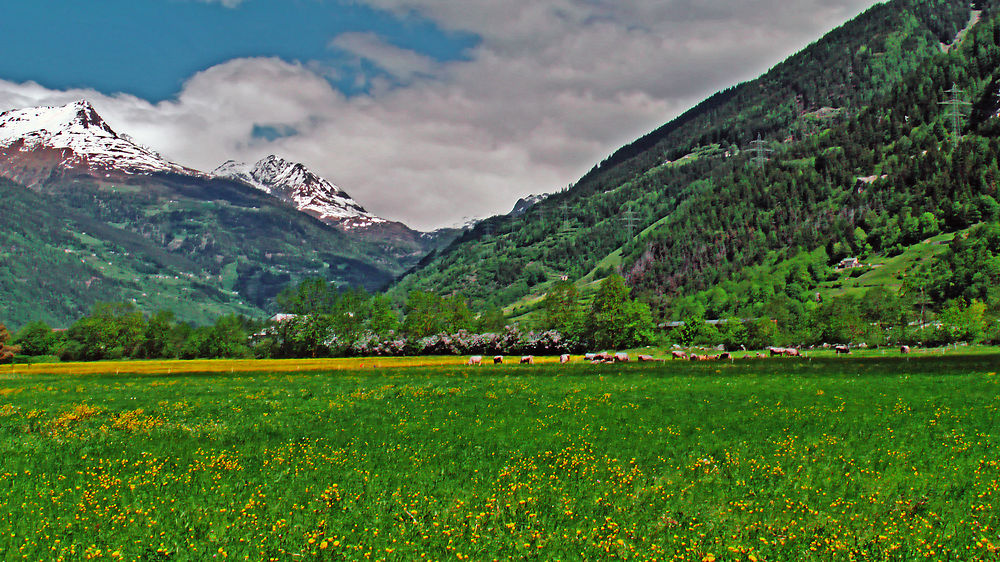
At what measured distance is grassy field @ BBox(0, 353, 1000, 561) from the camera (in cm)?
1412

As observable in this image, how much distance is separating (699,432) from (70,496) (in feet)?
73.2

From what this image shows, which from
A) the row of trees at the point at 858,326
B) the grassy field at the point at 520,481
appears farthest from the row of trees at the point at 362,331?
the grassy field at the point at 520,481

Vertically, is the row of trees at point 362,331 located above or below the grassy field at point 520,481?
above

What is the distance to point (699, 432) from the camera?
25.0m

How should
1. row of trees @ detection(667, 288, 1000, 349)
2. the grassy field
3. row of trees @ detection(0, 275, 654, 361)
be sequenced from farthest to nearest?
row of trees @ detection(0, 275, 654, 361)
row of trees @ detection(667, 288, 1000, 349)
the grassy field

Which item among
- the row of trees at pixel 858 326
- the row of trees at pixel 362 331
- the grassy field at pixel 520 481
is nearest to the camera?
the grassy field at pixel 520 481

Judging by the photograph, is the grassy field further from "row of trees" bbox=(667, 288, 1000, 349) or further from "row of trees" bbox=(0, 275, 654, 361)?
"row of trees" bbox=(0, 275, 654, 361)

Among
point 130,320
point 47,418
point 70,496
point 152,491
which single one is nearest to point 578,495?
point 152,491

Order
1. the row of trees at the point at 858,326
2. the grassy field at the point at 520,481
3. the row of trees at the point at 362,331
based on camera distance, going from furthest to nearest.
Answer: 1. the row of trees at the point at 362,331
2. the row of trees at the point at 858,326
3. the grassy field at the point at 520,481

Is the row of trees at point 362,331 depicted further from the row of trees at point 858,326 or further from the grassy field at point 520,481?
the grassy field at point 520,481

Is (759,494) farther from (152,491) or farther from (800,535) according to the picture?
(152,491)

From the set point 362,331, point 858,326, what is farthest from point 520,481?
point 362,331

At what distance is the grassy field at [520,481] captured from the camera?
14125 mm

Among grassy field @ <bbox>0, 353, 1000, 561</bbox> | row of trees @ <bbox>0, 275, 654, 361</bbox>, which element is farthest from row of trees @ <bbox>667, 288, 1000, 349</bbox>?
grassy field @ <bbox>0, 353, 1000, 561</bbox>
